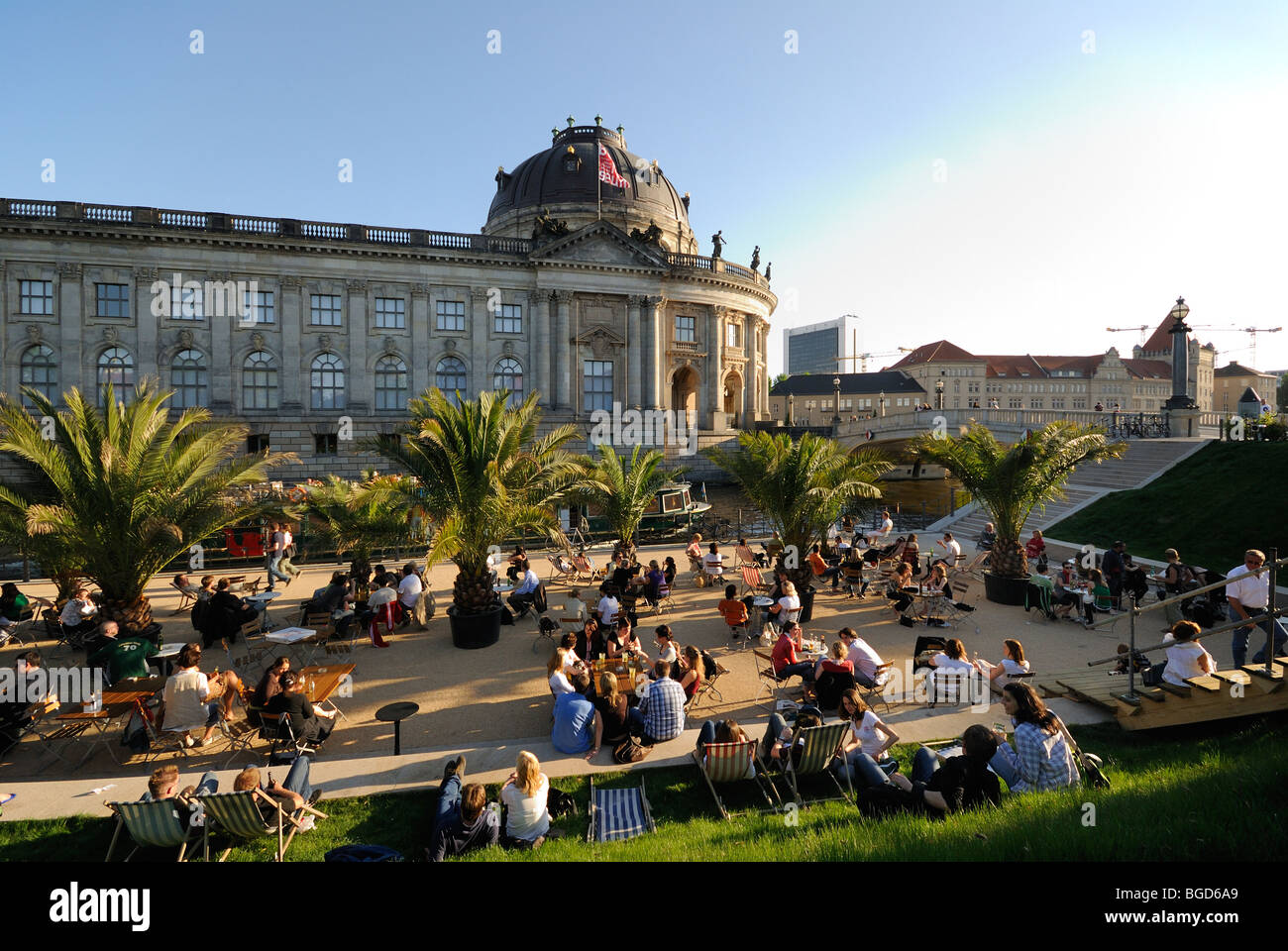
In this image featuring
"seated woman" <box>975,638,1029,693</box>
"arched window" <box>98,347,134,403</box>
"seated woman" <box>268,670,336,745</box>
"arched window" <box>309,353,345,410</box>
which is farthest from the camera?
"arched window" <box>309,353,345,410</box>

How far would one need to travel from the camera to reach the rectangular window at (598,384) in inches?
1986

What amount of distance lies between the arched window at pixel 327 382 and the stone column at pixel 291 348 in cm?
102

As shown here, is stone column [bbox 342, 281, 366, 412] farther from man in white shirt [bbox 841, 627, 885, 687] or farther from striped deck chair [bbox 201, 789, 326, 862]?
striped deck chair [bbox 201, 789, 326, 862]

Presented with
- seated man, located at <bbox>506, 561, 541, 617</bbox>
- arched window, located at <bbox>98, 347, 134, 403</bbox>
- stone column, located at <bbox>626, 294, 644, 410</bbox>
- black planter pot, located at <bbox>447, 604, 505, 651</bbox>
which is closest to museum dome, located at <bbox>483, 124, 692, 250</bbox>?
stone column, located at <bbox>626, 294, 644, 410</bbox>

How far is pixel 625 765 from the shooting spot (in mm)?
8047

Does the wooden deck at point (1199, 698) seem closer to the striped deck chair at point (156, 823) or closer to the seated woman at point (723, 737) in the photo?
the seated woman at point (723, 737)

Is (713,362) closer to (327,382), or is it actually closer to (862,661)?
(327,382)

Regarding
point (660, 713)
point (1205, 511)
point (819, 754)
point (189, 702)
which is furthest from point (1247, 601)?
point (189, 702)

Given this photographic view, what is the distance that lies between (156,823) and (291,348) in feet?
144

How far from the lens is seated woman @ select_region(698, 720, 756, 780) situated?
7.46 meters

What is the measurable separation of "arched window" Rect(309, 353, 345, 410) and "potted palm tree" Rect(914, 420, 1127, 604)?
134 feet

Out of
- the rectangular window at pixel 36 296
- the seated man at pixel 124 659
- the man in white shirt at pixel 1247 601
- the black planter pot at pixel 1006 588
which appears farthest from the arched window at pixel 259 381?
the man in white shirt at pixel 1247 601
